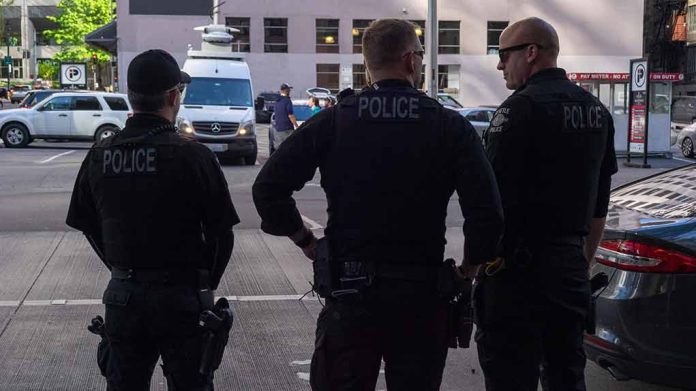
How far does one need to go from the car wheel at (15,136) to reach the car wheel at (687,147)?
62.8 feet

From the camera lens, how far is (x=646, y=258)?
4.52 meters

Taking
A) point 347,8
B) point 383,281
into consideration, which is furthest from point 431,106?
point 347,8

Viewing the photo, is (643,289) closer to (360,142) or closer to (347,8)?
(360,142)

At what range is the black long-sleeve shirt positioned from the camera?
318cm

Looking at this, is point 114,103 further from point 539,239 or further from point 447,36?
point 447,36

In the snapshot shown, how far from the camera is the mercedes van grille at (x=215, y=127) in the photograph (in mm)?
20344

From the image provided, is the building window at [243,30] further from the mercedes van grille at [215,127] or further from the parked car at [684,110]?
the mercedes van grille at [215,127]

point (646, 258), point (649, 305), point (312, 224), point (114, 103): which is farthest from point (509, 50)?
point (114, 103)

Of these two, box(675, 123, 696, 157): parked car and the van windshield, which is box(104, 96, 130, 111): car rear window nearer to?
the van windshield

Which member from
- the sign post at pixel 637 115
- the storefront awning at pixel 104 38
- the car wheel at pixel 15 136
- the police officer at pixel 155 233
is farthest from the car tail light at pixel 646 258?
the storefront awning at pixel 104 38

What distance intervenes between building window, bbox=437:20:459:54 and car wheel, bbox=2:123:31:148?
109 ft

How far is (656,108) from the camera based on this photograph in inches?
979

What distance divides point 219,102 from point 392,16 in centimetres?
3316

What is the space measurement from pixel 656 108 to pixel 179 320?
77.1ft
